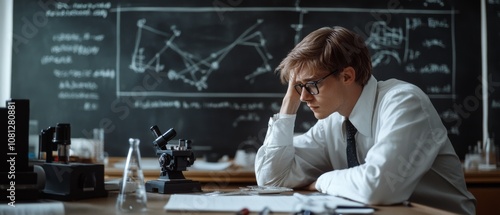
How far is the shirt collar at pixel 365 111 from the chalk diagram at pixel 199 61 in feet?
5.94

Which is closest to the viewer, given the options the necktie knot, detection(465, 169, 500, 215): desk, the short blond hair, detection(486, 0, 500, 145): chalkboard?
the short blond hair

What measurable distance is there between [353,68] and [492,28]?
217 centimetres

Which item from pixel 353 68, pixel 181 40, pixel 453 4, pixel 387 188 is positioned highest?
pixel 453 4

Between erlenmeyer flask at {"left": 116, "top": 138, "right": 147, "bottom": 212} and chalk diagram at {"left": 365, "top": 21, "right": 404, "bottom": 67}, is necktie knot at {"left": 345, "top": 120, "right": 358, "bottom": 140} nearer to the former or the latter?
erlenmeyer flask at {"left": 116, "top": 138, "right": 147, "bottom": 212}

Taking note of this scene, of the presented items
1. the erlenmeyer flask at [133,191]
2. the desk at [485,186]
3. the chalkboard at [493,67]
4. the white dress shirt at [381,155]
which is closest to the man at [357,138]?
the white dress shirt at [381,155]

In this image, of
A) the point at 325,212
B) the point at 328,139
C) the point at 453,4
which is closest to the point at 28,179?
the point at 325,212

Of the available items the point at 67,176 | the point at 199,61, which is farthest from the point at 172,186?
the point at 199,61

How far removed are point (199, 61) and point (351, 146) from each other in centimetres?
193

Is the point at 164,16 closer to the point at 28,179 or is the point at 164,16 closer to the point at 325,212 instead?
the point at 28,179

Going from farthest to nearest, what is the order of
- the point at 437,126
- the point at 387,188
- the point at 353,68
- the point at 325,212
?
the point at 353,68
the point at 437,126
the point at 387,188
the point at 325,212

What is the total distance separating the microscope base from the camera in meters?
1.95

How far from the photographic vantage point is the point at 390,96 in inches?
77.4

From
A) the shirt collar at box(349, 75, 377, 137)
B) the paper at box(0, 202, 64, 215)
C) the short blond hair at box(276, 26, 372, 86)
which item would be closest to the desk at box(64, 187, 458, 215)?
the paper at box(0, 202, 64, 215)

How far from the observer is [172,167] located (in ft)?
6.47
